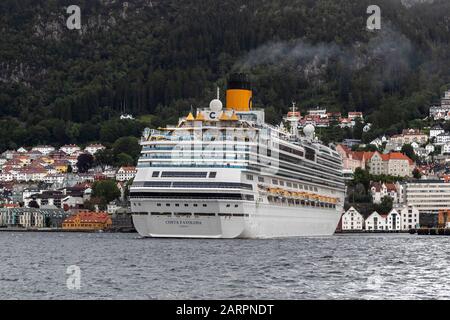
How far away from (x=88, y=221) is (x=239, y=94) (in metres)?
50.8

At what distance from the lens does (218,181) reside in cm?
6956

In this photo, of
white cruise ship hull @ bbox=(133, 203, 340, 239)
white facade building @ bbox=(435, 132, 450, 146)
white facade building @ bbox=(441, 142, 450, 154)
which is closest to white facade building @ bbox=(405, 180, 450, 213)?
white facade building @ bbox=(441, 142, 450, 154)

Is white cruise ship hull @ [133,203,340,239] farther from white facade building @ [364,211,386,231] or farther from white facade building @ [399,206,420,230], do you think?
white facade building @ [399,206,420,230]

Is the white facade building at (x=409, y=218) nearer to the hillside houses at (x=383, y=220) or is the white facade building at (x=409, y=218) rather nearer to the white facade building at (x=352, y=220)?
the hillside houses at (x=383, y=220)

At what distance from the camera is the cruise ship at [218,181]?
69125 millimetres

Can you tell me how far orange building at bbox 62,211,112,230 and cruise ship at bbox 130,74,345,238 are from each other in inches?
1999

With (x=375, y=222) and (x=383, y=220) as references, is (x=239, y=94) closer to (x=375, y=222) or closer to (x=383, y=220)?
(x=375, y=222)

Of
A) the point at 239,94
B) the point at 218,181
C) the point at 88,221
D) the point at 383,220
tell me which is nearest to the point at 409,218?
the point at 383,220

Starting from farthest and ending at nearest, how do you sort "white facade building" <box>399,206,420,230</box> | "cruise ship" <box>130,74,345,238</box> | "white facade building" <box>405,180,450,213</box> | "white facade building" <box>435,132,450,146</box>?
"white facade building" <box>435,132,450,146</box> → "white facade building" <box>405,180,450,213</box> → "white facade building" <box>399,206,420,230</box> → "cruise ship" <box>130,74,345,238</box>

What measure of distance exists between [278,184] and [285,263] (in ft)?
90.4

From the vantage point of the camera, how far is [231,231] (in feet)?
229

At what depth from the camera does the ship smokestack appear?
286ft

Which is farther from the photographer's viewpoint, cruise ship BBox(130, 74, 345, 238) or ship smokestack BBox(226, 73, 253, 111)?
ship smokestack BBox(226, 73, 253, 111)
